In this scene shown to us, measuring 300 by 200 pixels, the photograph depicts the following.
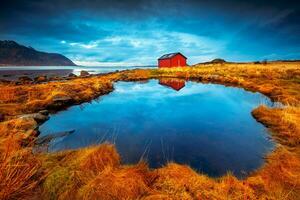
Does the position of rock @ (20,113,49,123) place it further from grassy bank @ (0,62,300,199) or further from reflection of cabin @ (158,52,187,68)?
reflection of cabin @ (158,52,187,68)

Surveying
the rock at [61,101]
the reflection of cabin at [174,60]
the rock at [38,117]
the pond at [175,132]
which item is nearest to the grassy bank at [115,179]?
the pond at [175,132]

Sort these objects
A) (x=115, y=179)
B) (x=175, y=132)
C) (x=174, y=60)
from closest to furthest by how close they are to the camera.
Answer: (x=115, y=179)
(x=175, y=132)
(x=174, y=60)

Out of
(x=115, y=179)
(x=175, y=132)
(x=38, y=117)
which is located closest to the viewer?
(x=115, y=179)

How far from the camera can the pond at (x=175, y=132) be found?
7945mm

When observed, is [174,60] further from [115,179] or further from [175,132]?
[115,179]

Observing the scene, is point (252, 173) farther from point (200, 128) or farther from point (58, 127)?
point (58, 127)

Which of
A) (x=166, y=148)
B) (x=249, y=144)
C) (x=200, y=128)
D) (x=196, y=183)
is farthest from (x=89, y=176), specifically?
(x=200, y=128)

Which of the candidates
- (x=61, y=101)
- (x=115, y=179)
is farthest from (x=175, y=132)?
(x=61, y=101)

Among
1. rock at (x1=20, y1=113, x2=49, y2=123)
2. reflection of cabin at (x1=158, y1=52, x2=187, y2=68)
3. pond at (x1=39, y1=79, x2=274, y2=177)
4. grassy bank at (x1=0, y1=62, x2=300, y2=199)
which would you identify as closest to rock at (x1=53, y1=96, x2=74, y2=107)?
pond at (x1=39, y1=79, x2=274, y2=177)

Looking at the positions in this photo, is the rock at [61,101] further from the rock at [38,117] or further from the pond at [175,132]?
the rock at [38,117]

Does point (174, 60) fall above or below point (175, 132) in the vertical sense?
above

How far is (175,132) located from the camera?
1105cm

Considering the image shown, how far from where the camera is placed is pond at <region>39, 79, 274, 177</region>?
7945 mm

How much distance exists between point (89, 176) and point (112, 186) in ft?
2.57
